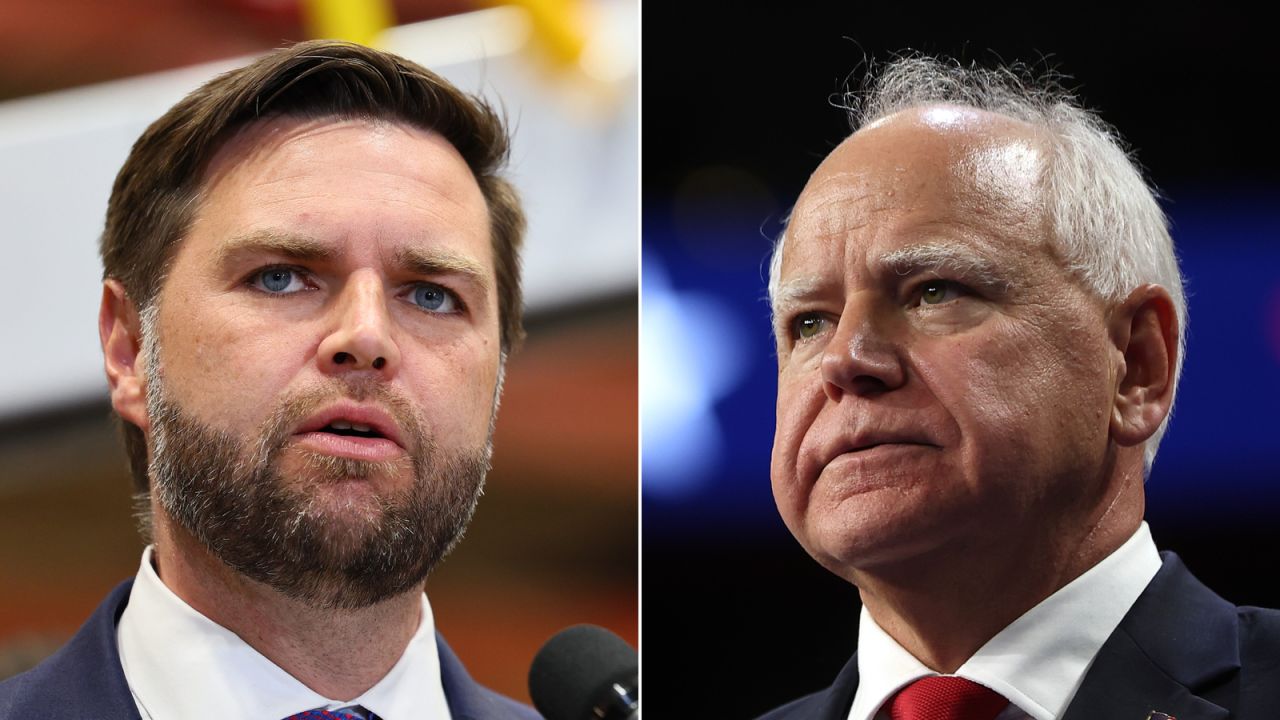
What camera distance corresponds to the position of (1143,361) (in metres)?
2.04

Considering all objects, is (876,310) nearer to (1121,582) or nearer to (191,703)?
(1121,582)

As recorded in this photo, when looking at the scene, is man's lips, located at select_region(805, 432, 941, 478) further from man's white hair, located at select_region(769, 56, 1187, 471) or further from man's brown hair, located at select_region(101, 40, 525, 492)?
man's brown hair, located at select_region(101, 40, 525, 492)

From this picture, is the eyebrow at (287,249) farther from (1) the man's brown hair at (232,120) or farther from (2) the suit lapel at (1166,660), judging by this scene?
(2) the suit lapel at (1166,660)

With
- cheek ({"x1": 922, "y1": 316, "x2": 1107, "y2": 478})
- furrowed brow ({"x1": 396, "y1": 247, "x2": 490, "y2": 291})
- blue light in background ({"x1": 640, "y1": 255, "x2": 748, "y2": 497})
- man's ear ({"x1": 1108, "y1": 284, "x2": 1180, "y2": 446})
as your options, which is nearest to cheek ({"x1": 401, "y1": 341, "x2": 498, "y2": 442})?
furrowed brow ({"x1": 396, "y1": 247, "x2": 490, "y2": 291})

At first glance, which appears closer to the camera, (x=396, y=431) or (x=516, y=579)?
(x=396, y=431)

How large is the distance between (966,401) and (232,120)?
141 cm

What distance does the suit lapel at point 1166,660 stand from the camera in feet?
6.36

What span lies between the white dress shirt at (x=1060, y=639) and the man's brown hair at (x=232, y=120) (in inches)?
46.9

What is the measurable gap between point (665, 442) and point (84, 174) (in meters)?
1.28

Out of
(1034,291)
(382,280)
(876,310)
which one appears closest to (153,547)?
(382,280)

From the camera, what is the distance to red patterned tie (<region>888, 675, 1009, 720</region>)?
6.61ft

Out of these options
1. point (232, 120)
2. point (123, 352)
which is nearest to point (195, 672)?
point (123, 352)

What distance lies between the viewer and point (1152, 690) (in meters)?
1.95

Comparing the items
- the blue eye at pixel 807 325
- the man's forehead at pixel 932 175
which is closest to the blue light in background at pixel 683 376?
the blue eye at pixel 807 325
